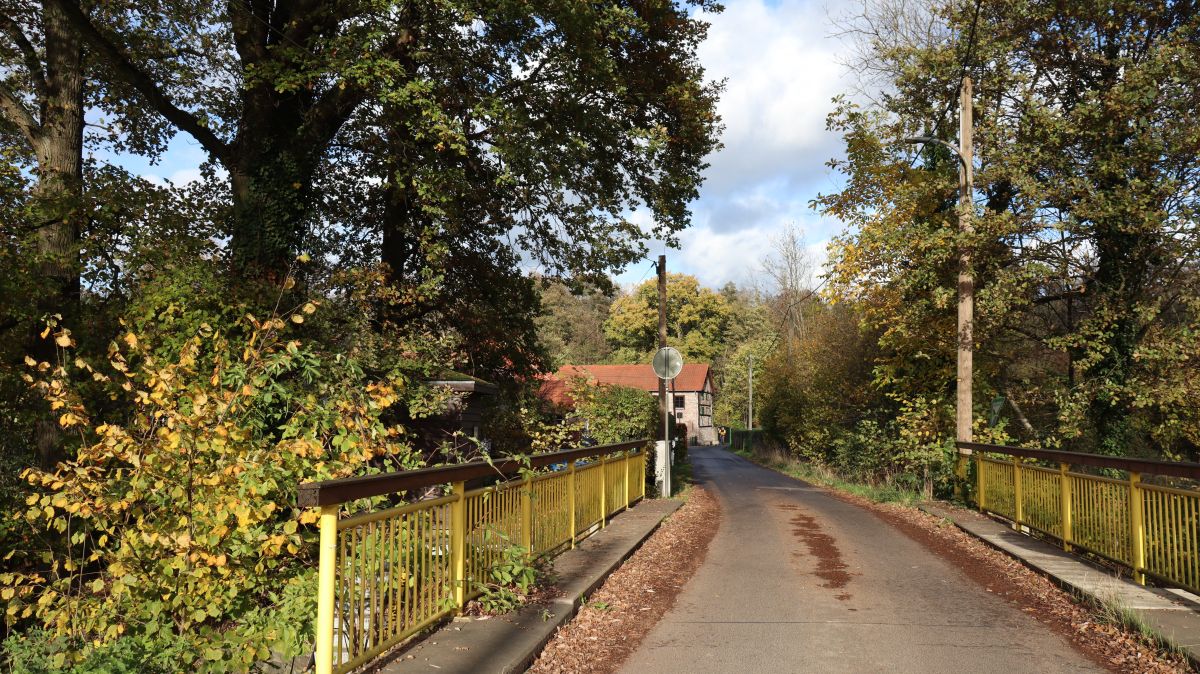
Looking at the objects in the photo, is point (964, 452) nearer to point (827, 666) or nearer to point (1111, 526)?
point (1111, 526)

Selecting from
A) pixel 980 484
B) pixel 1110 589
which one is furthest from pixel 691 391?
pixel 1110 589

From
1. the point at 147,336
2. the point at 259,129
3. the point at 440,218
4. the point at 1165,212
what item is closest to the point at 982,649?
the point at 147,336

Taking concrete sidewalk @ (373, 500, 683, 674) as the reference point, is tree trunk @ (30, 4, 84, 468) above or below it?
above

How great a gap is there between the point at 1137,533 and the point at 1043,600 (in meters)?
1.01

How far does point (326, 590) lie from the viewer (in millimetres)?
3992

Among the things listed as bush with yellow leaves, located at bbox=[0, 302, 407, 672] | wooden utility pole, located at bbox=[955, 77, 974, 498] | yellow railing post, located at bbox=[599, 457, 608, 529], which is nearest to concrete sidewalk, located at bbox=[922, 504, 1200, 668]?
wooden utility pole, located at bbox=[955, 77, 974, 498]

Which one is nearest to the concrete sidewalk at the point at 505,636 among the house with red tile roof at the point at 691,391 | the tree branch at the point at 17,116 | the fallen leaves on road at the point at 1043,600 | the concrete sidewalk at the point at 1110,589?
the fallen leaves on road at the point at 1043,600

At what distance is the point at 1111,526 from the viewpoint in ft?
25.5

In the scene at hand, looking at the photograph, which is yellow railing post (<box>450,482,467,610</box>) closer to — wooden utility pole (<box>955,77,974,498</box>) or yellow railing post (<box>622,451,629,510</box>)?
yellow railing post (<box>622,451,629,510</box>)

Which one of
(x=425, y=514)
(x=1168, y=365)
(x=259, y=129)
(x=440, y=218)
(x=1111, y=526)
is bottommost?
(x=1111, y=526)

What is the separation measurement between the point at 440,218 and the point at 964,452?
32.7 feet

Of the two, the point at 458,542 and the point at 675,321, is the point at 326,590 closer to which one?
the point at 458,542

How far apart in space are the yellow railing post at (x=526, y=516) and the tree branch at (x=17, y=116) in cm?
1279

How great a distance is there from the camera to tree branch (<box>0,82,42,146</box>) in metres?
Answer: 14.4
